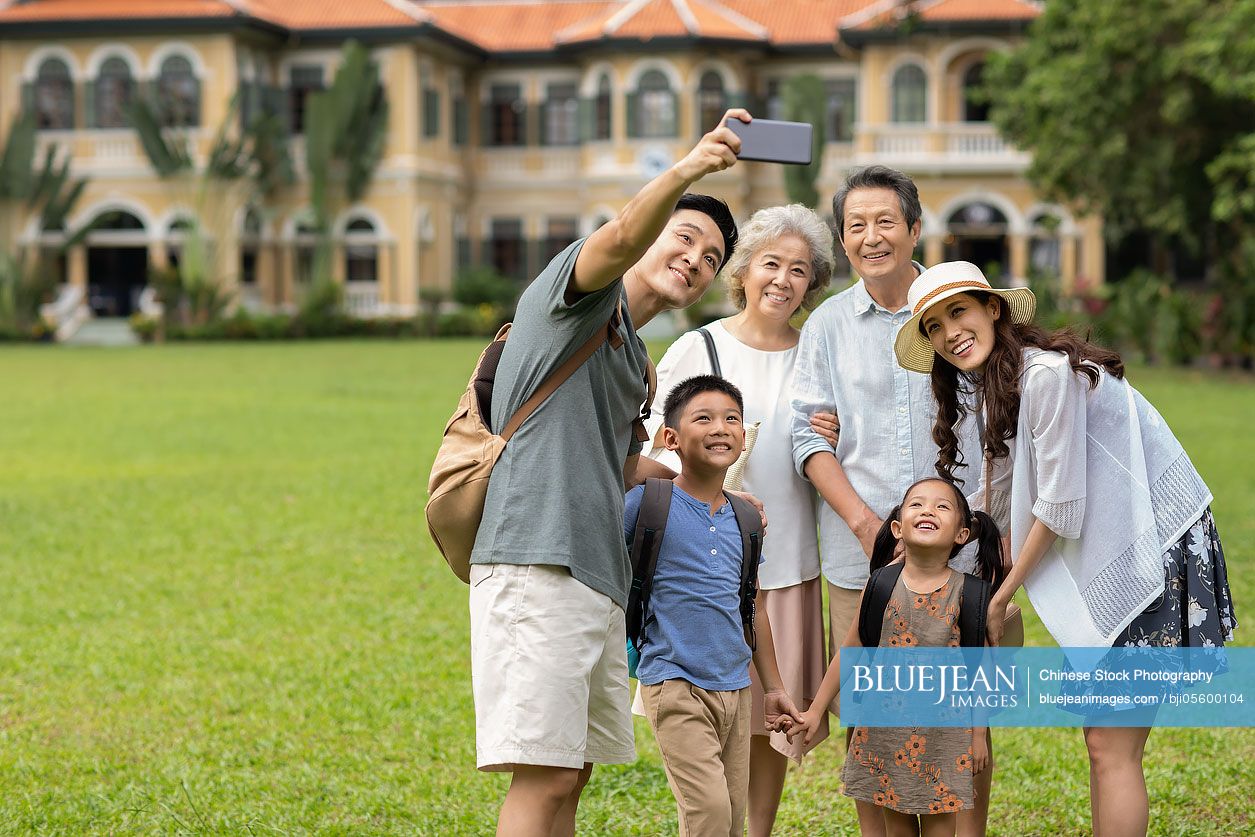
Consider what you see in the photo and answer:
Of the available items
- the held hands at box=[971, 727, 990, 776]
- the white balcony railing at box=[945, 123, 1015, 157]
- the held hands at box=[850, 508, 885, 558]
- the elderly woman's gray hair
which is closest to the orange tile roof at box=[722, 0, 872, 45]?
the white balcony railing at box=[945, 123, 1015, 157]

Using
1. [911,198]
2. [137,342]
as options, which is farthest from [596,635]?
[137,342]

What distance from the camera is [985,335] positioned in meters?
3.46

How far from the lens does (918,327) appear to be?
11.6 feet

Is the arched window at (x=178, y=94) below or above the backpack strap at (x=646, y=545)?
above

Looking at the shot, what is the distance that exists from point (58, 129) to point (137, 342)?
6208 millimetres

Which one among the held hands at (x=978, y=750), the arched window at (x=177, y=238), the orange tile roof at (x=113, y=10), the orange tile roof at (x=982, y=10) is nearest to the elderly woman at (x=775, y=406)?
the held hands at (x=978, y=750)

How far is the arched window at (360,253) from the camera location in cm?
3544

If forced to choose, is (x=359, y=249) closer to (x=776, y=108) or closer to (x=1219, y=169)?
(x=776, y=108)

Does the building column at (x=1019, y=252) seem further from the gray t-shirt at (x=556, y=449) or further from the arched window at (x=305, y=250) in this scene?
the gray t-shirt at (x=556, y=449)

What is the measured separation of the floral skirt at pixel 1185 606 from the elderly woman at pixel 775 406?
0.89 metres

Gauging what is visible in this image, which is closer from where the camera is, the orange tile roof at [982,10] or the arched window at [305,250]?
the orange tile roof at [982,10]

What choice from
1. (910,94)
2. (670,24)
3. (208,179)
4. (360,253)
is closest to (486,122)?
(360,253)

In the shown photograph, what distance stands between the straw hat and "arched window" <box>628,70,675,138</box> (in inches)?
1268

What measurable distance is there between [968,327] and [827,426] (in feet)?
1.90
